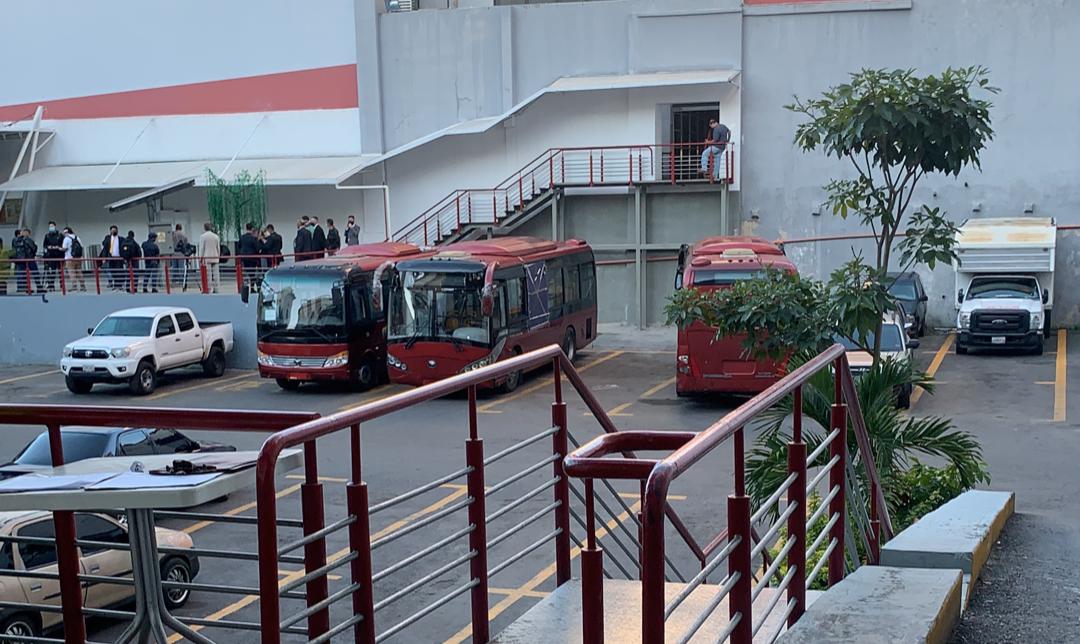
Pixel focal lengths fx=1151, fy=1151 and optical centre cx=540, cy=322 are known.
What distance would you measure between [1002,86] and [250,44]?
73.4 ft

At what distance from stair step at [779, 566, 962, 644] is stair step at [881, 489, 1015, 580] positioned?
30cm

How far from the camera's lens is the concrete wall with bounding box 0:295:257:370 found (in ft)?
94.0

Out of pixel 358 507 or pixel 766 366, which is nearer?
pixel 358 507

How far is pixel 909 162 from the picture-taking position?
938cm

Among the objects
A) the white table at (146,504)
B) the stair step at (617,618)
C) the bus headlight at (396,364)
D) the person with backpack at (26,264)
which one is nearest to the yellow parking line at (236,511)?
the bus headlight at (396,364)

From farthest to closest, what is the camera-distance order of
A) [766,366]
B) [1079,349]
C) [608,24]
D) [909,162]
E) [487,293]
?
[608,24] → [1079,349] → [487,293] → [766,366] → [909,162]

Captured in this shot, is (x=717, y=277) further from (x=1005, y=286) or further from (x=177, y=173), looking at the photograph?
(x=177, y=173)

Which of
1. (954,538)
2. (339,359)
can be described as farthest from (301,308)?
(954,538)

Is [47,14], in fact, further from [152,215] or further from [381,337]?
[381,337]

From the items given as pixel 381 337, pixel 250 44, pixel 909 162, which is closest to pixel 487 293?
pixel 381 337

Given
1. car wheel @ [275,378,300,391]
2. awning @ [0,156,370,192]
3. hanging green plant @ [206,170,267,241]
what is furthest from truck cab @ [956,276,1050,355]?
hanging green plant @ [206,170,267,241]

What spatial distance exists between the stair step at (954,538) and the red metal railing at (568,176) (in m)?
24.7

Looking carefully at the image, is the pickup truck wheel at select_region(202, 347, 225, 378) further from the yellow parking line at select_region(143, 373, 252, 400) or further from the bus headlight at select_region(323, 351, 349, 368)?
the bus headlight at select_region(323, 351, 349, 368)

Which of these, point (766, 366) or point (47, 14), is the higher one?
point (47, 14)
